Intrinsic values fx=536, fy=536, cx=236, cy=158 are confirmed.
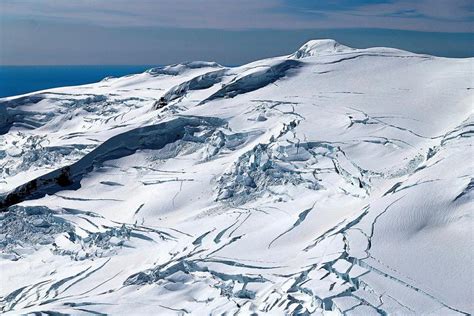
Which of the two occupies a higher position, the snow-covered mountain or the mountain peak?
the mountain peak

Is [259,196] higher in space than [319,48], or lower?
lower

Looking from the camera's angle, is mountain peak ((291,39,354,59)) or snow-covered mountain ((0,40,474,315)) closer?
snow-covered mountain ((0,40,474,315))

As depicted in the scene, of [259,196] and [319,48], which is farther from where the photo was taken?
[319,48]

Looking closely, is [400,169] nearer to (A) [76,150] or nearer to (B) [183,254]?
(B) [183,254]
